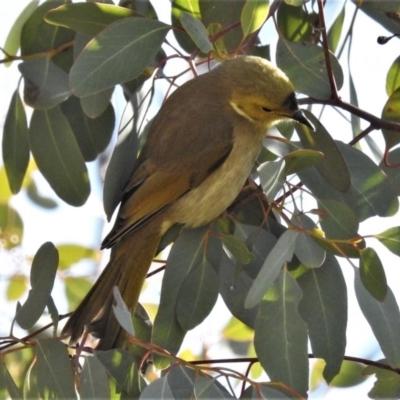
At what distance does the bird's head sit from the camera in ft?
10.8

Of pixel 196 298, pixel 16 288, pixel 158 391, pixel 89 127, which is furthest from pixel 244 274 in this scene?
pixel 16 288

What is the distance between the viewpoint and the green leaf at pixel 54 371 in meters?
2.71

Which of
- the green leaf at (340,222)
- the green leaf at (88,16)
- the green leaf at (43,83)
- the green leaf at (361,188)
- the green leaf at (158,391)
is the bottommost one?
the green leaf at (158,391)

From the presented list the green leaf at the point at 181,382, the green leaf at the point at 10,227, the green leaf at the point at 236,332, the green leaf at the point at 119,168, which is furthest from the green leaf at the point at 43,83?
the green leaf at the point at 236,332

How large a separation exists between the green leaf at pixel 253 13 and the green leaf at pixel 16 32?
1.01m

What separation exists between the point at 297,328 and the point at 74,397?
2.30 ft

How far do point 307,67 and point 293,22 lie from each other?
37 cm

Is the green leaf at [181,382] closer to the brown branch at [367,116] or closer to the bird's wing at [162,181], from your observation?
the bird's wing at [162,181]

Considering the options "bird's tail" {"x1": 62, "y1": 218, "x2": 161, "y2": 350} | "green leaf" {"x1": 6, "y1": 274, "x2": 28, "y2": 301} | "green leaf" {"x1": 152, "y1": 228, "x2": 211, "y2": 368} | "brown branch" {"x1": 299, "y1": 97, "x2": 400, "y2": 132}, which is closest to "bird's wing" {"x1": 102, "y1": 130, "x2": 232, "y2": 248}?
"bird's tail" {"x1": 62, "y1": 218, "x2": 161, "y2": 350}

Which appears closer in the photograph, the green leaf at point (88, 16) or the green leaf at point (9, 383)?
the green leaf at point (9, 383)

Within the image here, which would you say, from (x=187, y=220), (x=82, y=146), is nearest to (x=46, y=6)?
(x=82, y=146)

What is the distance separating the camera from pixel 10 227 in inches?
155

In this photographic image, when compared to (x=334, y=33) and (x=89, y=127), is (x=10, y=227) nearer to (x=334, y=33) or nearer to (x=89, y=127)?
(x=89, y=127)

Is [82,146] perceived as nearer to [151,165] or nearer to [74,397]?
[151,165]
